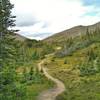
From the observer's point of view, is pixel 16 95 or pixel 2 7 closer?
pixel 2 7

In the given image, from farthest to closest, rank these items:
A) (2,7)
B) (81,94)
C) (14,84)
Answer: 1. (81,94)
2. (14,84)
3. (2,7)

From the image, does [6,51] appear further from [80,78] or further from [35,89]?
[80,78]

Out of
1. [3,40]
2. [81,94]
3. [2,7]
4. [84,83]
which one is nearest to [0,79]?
[3,40]

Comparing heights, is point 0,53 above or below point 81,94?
above

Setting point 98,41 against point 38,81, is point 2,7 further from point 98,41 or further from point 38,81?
point 98,41

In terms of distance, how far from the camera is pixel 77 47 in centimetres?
19100

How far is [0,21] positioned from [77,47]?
15217cm

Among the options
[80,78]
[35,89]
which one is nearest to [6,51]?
[35,89]

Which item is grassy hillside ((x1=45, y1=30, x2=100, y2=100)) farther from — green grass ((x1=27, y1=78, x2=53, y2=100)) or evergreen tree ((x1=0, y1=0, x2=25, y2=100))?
evergreen tree ((x1=0, y1=0, x2=25, y2=100))

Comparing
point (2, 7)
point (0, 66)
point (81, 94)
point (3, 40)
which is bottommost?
point (81, 94)

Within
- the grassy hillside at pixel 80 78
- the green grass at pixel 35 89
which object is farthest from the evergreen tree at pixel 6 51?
the grassy hillside at pixel 80 78

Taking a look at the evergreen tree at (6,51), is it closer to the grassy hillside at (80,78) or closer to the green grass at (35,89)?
the green grass at (35,89)

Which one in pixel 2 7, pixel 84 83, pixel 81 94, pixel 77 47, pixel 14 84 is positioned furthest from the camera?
pixel 77 47

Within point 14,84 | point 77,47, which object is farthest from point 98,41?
point 14,84
